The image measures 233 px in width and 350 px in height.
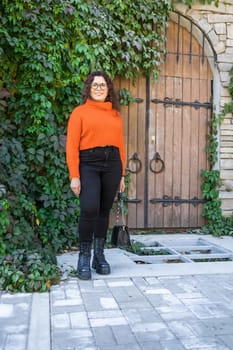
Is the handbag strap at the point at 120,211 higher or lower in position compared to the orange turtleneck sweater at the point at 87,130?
lower

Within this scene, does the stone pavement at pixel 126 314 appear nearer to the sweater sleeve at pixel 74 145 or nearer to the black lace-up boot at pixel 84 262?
the black lace-up boot at pixel 84 262

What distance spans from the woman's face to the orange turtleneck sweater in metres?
0.03

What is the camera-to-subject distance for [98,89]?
7.80 feet

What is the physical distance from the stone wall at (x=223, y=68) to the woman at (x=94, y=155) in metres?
1.98

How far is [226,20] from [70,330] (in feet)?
12.0

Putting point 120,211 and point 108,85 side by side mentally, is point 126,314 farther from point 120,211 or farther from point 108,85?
point 120,211

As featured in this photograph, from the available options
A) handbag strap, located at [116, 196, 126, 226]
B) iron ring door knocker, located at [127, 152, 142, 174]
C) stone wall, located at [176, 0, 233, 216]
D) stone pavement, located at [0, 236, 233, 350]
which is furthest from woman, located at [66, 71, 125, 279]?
stone wall, located at [176, 0, 233, 216]

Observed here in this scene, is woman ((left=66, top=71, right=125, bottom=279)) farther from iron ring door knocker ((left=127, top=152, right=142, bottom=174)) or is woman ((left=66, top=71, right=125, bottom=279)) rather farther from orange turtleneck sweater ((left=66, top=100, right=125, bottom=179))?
iron ring door knocker ((left=127, top=152, right=142, bottom=174))

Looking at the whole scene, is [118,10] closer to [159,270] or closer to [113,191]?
[113,191]

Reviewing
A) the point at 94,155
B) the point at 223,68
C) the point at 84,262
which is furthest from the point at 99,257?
the point at 223,68

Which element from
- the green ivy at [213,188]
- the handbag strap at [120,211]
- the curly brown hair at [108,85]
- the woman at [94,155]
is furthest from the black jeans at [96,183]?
the green ivy at [213,188]

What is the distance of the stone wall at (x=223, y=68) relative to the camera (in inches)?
162

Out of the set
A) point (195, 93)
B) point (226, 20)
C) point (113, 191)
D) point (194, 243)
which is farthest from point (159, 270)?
point (226, 20)

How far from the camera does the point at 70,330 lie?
1684 mm
